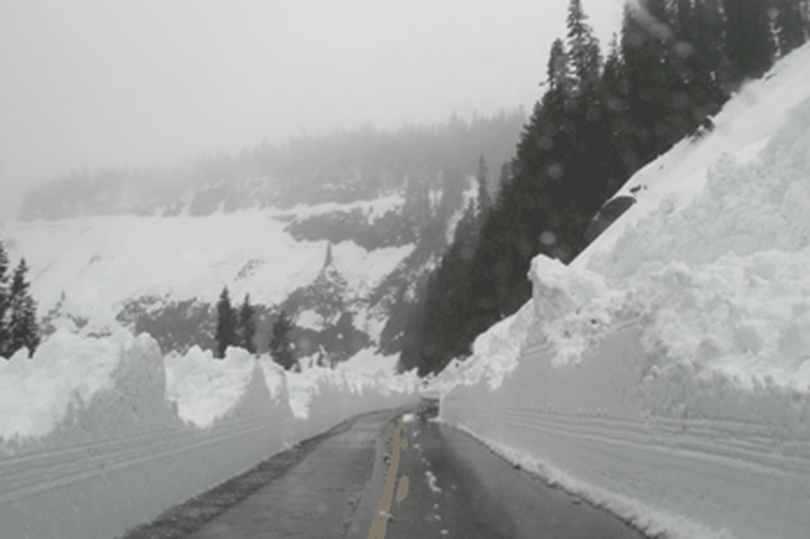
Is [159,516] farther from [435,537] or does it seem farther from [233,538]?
[435,537]

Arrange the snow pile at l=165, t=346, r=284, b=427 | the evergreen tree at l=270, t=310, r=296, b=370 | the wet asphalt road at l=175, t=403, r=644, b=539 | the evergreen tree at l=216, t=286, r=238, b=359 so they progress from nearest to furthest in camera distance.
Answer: the wet asphalt road at l=175, t=403, r=644, b=539 → the snow pile at l=165, t=346, r=284, b=427 → the evergreen tree at l=216, t=286, r=238, b=359 → the evergreen tree at l=270, t=310, r=296, b=370

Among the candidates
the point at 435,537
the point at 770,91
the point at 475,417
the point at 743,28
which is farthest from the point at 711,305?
the point at 743,28

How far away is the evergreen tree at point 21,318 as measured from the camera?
66.9 metres

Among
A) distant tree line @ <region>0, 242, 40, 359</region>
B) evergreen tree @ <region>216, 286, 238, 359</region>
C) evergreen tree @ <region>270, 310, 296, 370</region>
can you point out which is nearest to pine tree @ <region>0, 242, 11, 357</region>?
distant tree line @ <region>0, 242, 40, 359</region>

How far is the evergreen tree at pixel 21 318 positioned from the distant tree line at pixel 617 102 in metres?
48.7

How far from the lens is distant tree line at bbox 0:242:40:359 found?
65.4m

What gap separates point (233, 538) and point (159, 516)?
1703 millimetres

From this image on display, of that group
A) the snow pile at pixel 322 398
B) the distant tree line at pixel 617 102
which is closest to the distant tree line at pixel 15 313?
the snow pile at pixel 322 398

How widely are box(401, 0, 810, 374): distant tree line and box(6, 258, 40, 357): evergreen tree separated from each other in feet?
160

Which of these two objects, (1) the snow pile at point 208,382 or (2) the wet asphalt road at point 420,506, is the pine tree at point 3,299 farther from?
(2) the wet asphalt road at point 420,506

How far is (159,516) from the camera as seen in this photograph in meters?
7.84

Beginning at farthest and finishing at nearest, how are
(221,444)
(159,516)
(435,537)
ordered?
(221,444)
(159,516)
(435,537)

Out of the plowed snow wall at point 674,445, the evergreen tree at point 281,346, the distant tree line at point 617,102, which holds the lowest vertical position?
the plowed snow wall at point 674,445

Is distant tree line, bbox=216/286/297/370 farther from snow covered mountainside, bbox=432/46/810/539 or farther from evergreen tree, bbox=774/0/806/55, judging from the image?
snow covered mountainside, bbox=432/46/810/539
